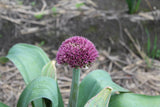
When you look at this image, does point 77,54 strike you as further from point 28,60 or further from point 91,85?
point 28,60

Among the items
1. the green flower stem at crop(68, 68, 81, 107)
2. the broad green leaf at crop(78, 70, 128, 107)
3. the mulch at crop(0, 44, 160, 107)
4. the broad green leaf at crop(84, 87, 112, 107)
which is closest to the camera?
the broad green leaf at crop(84, 87, 112, 107)

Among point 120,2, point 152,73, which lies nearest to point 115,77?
point 152,73

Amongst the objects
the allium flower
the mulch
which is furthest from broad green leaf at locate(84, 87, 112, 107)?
the mulch

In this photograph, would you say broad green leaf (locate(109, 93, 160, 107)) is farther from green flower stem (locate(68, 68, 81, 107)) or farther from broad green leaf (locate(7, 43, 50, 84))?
broad green leaf (locate(7, 43, 50, 84))

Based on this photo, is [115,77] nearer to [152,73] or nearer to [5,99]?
[152,73]

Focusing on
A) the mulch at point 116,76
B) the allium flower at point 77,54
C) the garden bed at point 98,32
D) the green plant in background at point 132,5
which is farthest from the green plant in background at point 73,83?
the green plant in background at point 132,5

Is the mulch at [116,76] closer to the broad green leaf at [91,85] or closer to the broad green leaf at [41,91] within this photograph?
the broad green leaf at [91,85]

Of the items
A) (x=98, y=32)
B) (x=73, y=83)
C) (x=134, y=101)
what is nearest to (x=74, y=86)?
(x=73, y=83)
